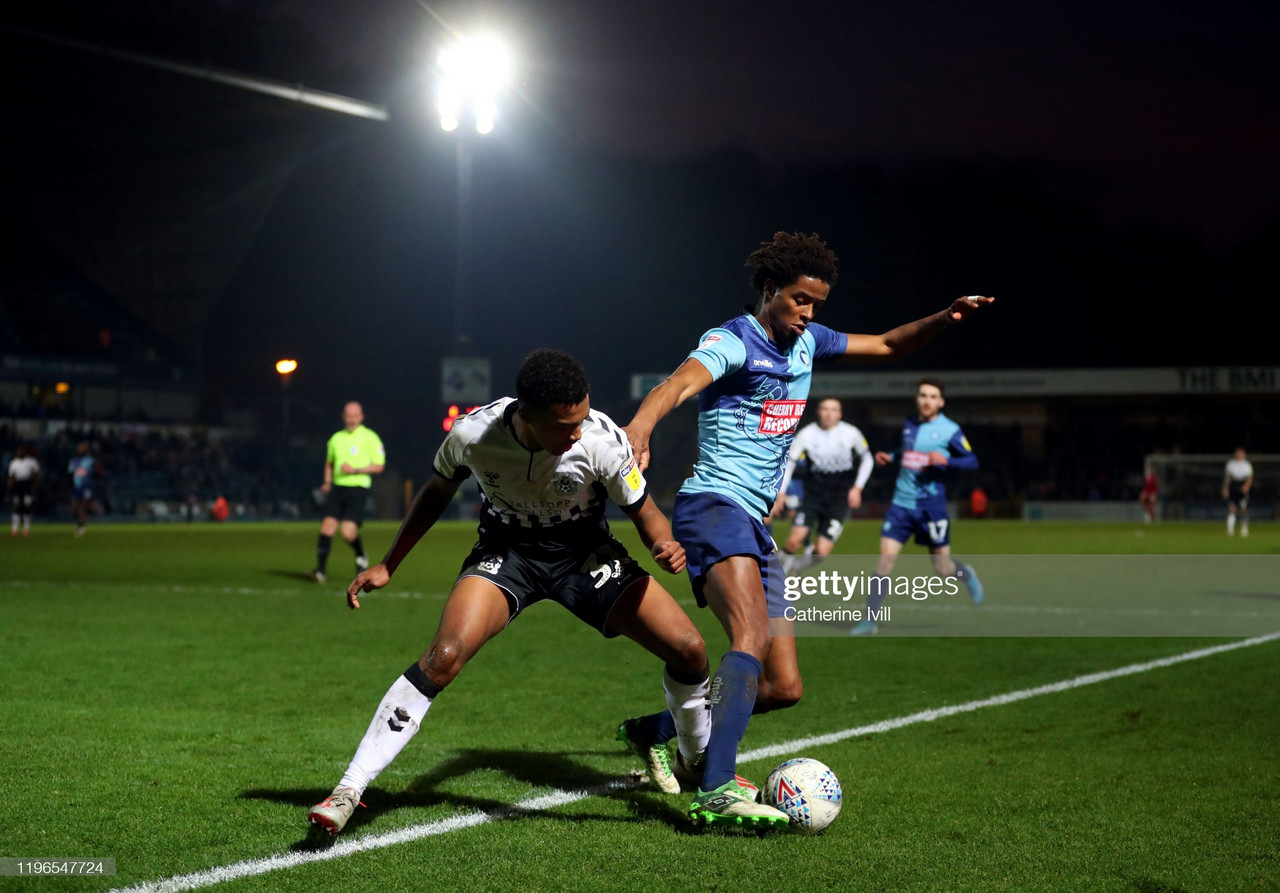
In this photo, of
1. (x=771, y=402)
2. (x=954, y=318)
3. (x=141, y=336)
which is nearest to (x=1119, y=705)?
(x=954, y=318)

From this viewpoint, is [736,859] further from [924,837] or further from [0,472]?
[0,472]

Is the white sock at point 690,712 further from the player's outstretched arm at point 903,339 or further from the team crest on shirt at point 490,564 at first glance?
the player's outstretched arm at point 903,339

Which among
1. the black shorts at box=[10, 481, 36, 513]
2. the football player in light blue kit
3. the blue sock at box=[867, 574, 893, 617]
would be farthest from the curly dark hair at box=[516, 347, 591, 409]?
the black shorts at box=[10, 481, 36, 513]

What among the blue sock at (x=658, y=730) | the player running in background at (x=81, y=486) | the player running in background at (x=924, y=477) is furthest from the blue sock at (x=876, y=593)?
the player running in background at (x=81, y=486)

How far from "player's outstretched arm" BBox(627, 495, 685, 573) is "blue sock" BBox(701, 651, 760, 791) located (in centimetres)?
53

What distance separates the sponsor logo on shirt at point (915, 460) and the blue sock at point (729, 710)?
272 inches

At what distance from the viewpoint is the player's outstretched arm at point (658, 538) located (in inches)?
176

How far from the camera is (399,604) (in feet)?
45.0

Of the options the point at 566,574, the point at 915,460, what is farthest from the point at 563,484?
the point at 915,460

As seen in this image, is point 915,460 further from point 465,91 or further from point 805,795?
point 465,91

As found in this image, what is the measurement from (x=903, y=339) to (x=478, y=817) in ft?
9.33

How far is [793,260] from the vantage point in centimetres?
529

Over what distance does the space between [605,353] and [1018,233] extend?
22.2 meters

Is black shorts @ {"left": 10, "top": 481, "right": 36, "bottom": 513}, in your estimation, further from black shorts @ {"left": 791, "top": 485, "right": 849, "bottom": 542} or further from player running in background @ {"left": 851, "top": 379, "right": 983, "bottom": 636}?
player running in background @ {"left": 851, "top": 379, "right": 983, "bottom": 636}
